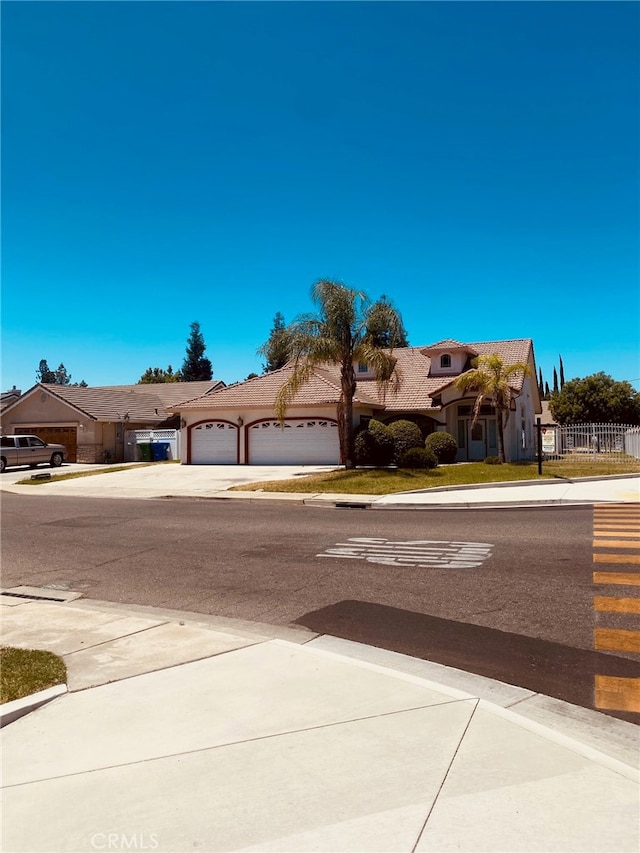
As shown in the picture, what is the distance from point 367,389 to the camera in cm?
3553

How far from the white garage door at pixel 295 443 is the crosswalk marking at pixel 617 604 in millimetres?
18839

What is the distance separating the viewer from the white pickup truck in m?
34.8

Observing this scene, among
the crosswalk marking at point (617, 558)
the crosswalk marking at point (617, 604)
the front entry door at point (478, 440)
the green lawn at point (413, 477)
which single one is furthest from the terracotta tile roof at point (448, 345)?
the crosswalk marking at point (617, 558)

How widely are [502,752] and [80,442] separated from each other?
39.6 meters

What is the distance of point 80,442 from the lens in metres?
40.1

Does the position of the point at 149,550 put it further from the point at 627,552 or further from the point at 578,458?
the point at 578,458

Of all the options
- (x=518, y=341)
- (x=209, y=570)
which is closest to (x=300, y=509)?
(x=209, y=570)

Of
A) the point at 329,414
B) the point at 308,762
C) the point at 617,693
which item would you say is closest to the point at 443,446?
the point at 329,414

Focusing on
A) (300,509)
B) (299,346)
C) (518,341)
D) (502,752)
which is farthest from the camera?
(518,341)

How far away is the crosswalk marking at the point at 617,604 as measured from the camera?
16.8 feet

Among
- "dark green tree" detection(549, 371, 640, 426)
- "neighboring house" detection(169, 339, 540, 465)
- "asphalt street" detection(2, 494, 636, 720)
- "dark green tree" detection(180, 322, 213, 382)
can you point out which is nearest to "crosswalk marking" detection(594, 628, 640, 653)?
"asphalt street" detection(2, 494, 636, 720)

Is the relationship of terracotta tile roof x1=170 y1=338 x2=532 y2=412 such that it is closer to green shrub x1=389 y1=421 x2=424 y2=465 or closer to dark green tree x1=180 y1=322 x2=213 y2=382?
green shrub x1=389 y1=421 x2=424 y2=465

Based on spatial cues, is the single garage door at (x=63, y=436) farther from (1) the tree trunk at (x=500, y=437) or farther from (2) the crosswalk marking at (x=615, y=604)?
(2) the crosswalk marking at (x=615, y=604)

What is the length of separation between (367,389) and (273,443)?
615cm
